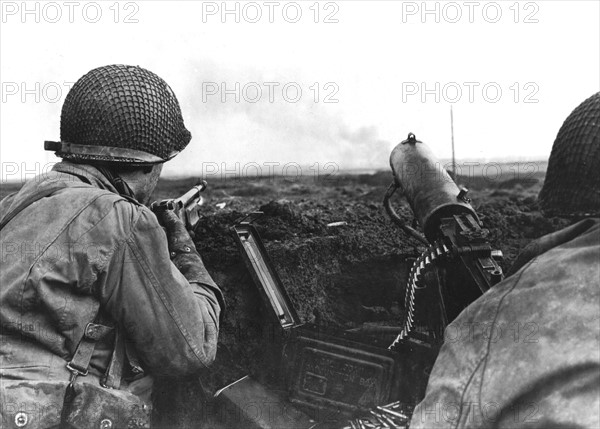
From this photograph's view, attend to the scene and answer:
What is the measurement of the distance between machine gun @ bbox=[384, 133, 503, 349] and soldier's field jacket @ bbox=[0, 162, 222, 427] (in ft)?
5.40

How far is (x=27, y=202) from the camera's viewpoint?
3520mm

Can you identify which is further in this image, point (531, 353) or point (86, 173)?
point (86, 173)

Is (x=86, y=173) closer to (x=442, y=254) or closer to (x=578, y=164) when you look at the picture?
(x=442, y=254)

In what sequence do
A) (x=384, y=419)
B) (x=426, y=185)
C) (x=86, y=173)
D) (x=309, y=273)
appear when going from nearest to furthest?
→ (x=86, y=173) → (x=384, y=419) → (x=426, y=185) → (x=309, y=273)

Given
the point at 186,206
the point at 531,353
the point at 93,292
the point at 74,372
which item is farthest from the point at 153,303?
the point at 531,353

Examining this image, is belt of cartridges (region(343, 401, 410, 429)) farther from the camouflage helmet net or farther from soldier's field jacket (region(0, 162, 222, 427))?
the camouflage helmet net

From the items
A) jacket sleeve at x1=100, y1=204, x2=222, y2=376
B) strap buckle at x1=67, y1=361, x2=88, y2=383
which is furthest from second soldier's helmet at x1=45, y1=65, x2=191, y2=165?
strap buckle at x1=67, y1=361, x2=88, y2=383

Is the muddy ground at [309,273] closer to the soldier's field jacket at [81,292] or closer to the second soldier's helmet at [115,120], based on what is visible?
the soldier's field jacket at [81,292]

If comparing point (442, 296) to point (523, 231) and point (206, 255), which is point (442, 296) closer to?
point (206, 255)

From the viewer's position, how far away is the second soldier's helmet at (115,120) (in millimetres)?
3896

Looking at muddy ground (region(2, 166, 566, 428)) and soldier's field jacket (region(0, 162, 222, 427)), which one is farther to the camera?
muddy ground (region(2, 166, 566, 428))

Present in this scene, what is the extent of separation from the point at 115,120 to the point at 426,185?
7.61 ft

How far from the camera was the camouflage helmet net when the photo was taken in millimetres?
2955

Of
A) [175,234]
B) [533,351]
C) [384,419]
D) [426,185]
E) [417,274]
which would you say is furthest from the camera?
[426,185]
